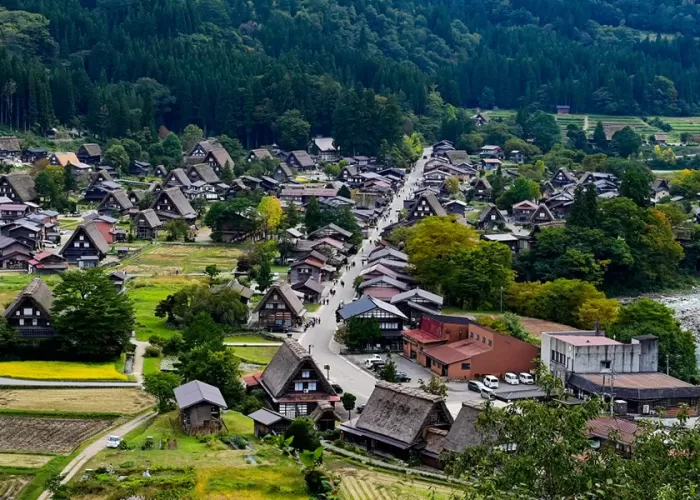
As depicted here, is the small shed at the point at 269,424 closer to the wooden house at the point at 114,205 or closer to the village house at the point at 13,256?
the village house at the point at 13,256

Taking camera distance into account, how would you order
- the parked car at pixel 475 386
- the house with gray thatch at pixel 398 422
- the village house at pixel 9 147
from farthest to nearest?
the village house at pixel 9 147 → the parked car at pixel 475 386 → the house with gray thatch at pixel 398 422

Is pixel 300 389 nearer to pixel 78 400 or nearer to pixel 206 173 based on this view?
pixel 78 400

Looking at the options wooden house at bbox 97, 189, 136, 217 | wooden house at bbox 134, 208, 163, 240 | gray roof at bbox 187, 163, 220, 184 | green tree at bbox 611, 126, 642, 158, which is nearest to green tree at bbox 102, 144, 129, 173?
gray roof at bbox 187, 163, 220, 184

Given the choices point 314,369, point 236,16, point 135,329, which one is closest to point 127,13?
point 236,16

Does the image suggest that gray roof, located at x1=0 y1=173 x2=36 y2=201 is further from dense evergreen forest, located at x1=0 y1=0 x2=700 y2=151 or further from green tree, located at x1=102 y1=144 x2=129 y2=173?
dense evergreen forest, located at x1=0 y1=0 x2=700 y2=151

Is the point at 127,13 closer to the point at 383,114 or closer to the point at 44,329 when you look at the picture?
the point at 383,114

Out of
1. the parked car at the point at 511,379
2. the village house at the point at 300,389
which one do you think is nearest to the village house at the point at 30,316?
the village house at the point at 300,389
